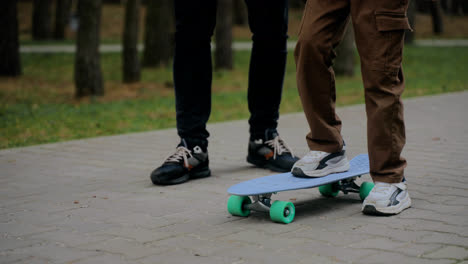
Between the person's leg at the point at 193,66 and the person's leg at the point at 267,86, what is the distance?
37 cm

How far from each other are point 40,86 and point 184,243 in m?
12.0

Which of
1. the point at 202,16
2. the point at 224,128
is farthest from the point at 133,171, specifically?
the point at 224,128

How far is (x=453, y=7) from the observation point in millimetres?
47188

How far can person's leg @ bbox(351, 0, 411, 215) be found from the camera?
3516 millimetres

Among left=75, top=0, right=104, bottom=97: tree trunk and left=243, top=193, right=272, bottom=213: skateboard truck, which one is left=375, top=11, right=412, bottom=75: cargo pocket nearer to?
left=243, top=193, right=272, bottom=213: skateboard truck

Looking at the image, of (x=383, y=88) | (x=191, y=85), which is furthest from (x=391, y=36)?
(x=191, y=85)

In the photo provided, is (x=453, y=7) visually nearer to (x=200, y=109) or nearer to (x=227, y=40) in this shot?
(x=227, y=40)

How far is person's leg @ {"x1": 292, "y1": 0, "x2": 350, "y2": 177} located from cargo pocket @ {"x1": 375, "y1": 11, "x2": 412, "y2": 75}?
0.82 feet

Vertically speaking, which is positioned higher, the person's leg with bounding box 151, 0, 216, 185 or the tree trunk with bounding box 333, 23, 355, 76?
the person's leg with bounding box 151, 0, 216, 185

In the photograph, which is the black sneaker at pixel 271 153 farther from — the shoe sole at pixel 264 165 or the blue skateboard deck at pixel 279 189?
the blue skateboard deck at pixel 279 189

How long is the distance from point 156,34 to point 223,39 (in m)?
1.79

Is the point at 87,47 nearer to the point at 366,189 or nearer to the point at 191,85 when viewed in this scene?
the point at 191,85

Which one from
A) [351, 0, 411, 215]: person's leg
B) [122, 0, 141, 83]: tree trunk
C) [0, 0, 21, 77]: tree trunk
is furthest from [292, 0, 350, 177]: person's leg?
[0, 0, 21, 77]: tree trunk

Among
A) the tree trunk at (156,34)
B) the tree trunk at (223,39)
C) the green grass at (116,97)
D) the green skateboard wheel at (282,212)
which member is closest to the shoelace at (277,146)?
the green skateboard wheel at (282,212)
